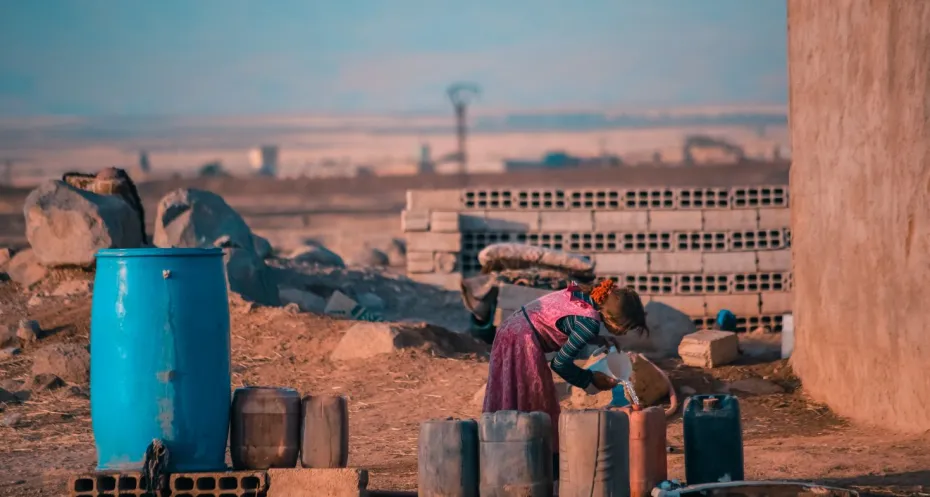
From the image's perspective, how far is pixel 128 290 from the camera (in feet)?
19.7

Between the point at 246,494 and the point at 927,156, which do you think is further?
the point at 927,156

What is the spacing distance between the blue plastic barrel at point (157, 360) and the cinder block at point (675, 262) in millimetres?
8878

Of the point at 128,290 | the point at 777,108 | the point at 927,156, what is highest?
the point at 777,108

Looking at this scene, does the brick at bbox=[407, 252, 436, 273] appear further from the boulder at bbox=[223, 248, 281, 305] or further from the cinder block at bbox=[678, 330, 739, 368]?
the cinder block at bbox=[678, 330, 739, 368]

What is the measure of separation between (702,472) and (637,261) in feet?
27.8

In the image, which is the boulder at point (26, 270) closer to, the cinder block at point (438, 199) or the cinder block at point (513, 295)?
the cinder block at point (438, 199)

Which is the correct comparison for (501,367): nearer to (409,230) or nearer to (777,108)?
(409,230)

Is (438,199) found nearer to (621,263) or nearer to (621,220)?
(621,220)

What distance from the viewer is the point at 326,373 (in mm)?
10414

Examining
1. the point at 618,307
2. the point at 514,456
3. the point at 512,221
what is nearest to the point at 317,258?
the point at 512,221

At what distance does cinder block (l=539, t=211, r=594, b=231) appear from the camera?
14.6 meters

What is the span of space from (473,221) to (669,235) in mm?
2214

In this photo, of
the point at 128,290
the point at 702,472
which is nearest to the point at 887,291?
the point at 702,472

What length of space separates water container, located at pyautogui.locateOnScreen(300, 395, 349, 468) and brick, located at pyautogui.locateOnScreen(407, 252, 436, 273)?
30.5ft
